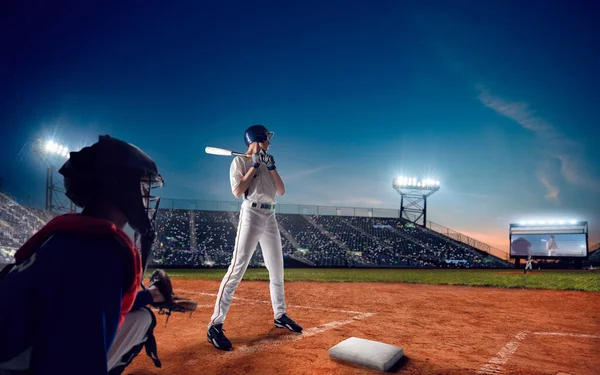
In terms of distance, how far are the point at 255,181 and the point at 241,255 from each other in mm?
874

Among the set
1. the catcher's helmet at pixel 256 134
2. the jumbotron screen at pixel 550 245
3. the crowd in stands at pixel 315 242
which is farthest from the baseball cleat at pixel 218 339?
the jumbotron screen at pixel 550 245

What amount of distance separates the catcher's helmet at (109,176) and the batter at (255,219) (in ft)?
7.85

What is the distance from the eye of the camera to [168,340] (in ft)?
12.2

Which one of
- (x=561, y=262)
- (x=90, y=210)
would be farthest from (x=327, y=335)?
(x=561, y=262)

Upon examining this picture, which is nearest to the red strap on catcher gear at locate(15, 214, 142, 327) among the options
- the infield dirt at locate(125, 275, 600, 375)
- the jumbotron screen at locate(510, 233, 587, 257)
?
the infield dirt at locate(125, 275, 600, 375)

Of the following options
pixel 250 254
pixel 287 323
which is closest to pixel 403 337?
pixel 287 323

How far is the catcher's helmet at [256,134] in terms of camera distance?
4.06m

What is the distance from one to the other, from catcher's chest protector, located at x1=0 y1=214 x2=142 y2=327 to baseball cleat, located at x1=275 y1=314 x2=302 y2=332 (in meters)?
3.02

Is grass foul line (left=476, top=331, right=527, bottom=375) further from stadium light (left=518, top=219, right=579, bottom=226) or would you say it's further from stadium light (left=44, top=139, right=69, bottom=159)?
stadium light (left=518, top=219, right=579, bottom=226)

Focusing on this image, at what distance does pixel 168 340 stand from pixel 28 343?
3.05m

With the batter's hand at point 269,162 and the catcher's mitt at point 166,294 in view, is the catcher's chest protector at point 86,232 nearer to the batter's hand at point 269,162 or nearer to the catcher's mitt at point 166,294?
the catcher's mitt at point 166,294

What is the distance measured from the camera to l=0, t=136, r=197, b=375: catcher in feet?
3.23

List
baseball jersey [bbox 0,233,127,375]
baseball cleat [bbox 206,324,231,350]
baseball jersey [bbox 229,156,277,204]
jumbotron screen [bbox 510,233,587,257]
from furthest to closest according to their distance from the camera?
jumbotron screen [bbox 510,233,587,257] < baseball jersey [bbox 229,156,277,204] < baseball cleat [bbox 206,324,231,350] < baseball jersey [bbox 0,233,127,375]

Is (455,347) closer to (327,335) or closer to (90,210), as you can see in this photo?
(327,335)
